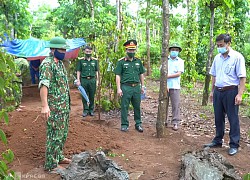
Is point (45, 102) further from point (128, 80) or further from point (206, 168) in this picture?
point (128, 80)

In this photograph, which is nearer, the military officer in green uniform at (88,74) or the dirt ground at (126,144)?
the dirt ground at (126,144)

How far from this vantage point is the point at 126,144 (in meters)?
4.75

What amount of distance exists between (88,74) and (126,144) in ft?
8.08

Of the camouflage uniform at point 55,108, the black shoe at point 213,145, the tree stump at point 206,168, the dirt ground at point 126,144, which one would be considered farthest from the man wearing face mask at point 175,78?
the camouflage uniform at point 55,108

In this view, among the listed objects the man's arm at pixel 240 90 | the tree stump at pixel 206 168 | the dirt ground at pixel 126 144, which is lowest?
the dirt ground at pixel 126 144

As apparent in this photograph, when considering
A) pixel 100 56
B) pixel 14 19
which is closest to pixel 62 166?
pixel 100 56

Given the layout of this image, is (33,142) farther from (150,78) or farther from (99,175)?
(150,78)

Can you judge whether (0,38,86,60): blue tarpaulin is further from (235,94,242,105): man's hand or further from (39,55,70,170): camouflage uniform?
(235,94,242,105): man's hand

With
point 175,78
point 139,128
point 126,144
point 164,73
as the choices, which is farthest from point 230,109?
point 139,128

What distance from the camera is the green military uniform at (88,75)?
6.68 meters

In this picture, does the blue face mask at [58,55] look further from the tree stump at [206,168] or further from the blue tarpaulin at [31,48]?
the blue tarpaulin at [31,48]

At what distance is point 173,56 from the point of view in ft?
18.3

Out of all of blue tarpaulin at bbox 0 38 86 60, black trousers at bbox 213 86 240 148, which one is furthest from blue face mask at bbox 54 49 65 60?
blue tarpaulin at bbox 0 38 86 60

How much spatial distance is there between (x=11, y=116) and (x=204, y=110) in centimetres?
473
